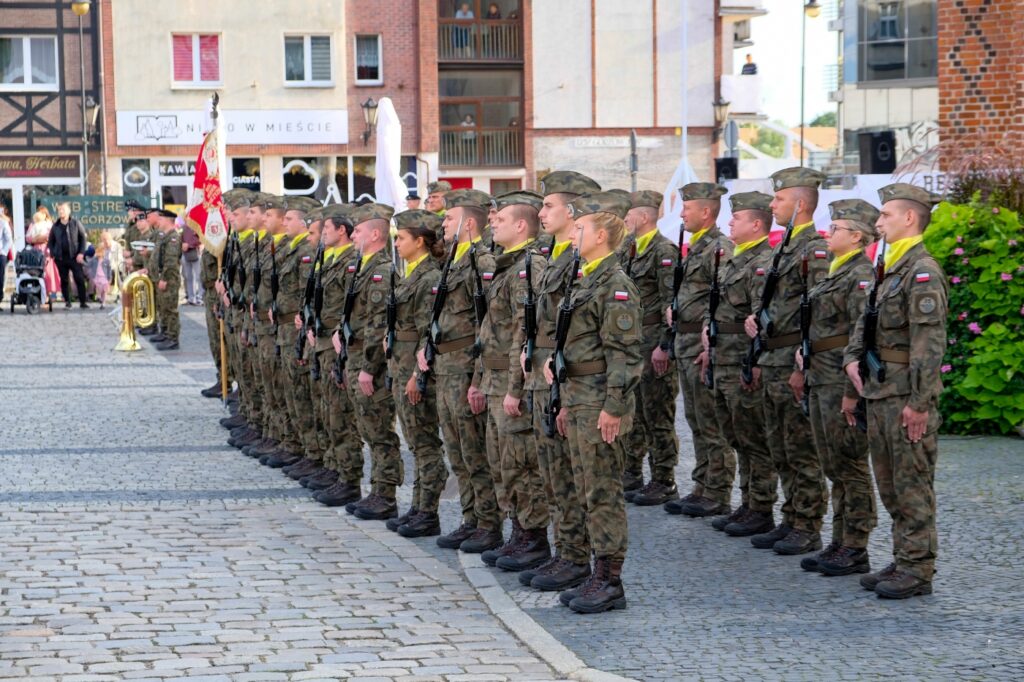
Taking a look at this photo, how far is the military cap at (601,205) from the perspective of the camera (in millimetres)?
8531

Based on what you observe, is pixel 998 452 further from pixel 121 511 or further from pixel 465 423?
pixel 121 511

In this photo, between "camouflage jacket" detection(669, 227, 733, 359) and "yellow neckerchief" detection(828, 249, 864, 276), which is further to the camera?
"camouflage jacket" detection(669, 227, 733, 359)

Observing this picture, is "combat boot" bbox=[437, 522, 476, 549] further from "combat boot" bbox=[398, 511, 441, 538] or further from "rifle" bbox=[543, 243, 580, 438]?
"rifle" bbox=[543, 243, 580, 438]

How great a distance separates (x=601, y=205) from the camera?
28.0 ft

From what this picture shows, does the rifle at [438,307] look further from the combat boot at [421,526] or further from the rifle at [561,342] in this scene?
the rifle at [561,342]

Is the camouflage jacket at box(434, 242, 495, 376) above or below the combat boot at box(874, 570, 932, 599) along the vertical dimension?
above

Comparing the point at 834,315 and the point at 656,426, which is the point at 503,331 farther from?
the point at 656,426

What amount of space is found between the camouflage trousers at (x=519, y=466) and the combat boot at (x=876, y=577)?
73.4 inches

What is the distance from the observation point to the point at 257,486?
41.5ft

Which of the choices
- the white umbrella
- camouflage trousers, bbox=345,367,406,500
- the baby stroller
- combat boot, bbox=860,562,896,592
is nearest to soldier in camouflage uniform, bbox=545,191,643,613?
combat boot, bbox=860,562,896,592

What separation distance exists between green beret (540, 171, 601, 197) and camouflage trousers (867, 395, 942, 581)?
1.97 metres

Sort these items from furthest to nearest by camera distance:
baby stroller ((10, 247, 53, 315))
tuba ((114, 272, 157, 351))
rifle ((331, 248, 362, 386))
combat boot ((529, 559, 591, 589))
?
1. baby stroller ((10, 247, 53, 315))
2. tuba ((114, 272, 157, 351))
3. rifle ((331, 248, 362, 386))
4. combat boot ((529, 559, 591, 589))

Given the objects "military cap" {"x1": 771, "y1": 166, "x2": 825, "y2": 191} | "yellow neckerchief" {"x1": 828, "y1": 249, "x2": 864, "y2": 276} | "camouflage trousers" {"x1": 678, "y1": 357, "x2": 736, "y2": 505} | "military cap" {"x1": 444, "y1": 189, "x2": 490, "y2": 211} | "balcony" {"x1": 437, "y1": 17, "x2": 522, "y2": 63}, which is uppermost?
"balcony" {"x1": 437, "y1": 17, "x2": 522, "y2": 63}

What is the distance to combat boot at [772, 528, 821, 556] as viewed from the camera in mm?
9852
